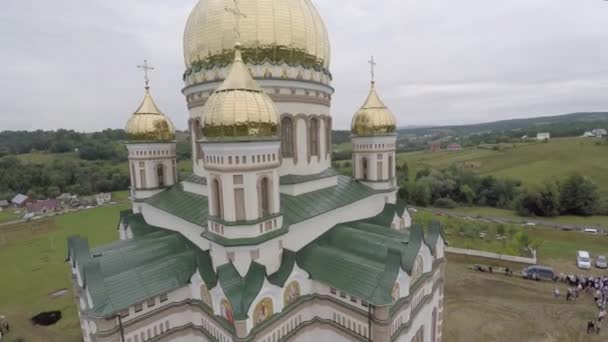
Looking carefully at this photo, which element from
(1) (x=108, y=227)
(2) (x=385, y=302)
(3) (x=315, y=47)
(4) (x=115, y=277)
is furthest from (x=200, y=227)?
(1) (x=108, y=227)

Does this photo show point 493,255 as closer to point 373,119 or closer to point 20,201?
point 373,119

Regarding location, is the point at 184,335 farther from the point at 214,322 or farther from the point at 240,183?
the point at 240,183

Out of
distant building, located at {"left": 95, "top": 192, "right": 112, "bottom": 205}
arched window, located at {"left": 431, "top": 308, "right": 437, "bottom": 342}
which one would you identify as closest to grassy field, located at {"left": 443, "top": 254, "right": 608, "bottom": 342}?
arched window, located at {"left": 431, "top": 308, "right": 437, "bottom": 342}

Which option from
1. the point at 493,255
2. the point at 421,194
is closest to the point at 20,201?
the point at 421,194

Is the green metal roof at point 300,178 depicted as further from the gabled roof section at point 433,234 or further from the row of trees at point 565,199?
the row of trees at point 565,199

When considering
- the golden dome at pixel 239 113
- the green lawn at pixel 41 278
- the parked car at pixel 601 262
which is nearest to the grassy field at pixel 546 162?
the parked car at pixel 601 262

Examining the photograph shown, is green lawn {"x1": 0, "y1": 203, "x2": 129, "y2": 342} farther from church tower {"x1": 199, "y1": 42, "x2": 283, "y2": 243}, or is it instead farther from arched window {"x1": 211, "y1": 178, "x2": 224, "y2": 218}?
church tower {"x1": 199, "y1": 42, "x2": 283, "y2": 243}
